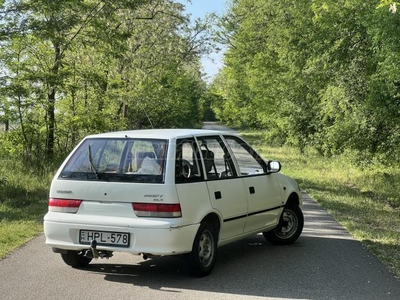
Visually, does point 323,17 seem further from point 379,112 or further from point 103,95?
point 103,95

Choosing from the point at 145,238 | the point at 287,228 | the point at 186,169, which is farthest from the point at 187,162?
the point at 287,228

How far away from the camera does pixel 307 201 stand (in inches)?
542

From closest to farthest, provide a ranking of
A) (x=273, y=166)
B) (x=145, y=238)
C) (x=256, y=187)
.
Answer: (x=145, y=238)
(x=256, y=187)
(x=273, y=166)

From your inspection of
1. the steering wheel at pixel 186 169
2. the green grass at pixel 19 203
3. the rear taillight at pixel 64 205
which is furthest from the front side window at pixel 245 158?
the green grass at pixel 19 203

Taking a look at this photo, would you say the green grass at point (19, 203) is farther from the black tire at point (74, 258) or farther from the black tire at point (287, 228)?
the black tire at point (287, 228)

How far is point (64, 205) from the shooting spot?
20.7 feet

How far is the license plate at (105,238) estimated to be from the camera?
19.6 feet

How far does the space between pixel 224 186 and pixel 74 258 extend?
6.81ft

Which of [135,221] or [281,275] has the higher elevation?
[135,221]

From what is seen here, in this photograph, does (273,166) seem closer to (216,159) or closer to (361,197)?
(216,159)

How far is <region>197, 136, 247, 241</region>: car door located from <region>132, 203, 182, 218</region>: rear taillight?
2.34 feet

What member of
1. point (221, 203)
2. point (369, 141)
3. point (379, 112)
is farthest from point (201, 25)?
point (221, 203)

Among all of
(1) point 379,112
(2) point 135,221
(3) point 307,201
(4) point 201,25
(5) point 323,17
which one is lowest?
(3) point 307,201

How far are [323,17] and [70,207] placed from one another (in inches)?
503
